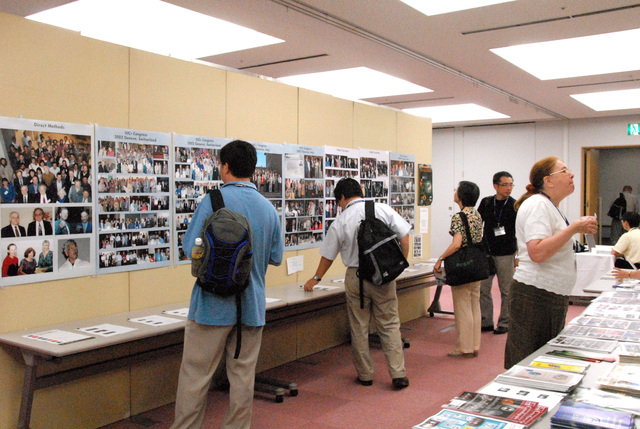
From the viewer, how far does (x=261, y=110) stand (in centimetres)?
453

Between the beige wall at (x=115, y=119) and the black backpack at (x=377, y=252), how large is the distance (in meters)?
0.97

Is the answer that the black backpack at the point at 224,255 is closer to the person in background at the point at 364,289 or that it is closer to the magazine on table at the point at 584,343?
the magazine on table at the point at 584,343

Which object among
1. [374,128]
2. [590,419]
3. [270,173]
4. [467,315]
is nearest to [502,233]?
[467,315]

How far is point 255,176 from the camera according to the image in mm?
4457

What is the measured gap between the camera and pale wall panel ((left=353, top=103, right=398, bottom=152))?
18.7ft

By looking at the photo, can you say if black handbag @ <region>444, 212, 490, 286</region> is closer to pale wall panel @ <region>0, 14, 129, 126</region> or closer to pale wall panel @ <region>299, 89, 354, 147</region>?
pale wall panel @ <region>299, 89, 354, 147</region>

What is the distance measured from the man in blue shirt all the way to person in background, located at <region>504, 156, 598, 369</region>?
122cm

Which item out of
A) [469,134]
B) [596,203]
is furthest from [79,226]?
[596,203]

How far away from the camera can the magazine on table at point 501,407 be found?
1696mm

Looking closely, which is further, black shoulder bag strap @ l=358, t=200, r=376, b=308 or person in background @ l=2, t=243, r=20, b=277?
black shoulder bag strap @ l=358, t=200, r=376, b=308

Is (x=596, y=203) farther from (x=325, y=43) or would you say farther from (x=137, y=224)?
(x=137, y=224)

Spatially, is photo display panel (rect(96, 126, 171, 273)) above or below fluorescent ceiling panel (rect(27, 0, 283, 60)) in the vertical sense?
below

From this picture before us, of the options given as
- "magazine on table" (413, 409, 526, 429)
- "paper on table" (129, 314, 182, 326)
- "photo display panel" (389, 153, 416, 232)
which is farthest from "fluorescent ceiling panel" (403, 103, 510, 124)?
"magazine on table" (413, 409, 526, 429)

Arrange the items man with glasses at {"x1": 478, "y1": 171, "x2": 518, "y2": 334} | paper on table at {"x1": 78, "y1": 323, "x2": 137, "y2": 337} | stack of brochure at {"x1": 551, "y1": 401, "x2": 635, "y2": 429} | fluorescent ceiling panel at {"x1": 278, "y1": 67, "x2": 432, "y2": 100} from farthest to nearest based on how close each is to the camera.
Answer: fluorescent ceiling panel at {"x1": 278, "y1": 67, "x2": 432, "y2": 100} < man with glasses at {"x1": 478, "y1": 171, "x2": 518, "y2": 334} < paper on table at {"x1": 78, "y1": 323, "x2": 137, "y2": 337} < stack of brochure at {"x1": 551, "y1": 401, "x2": 635, "y2": 429}
